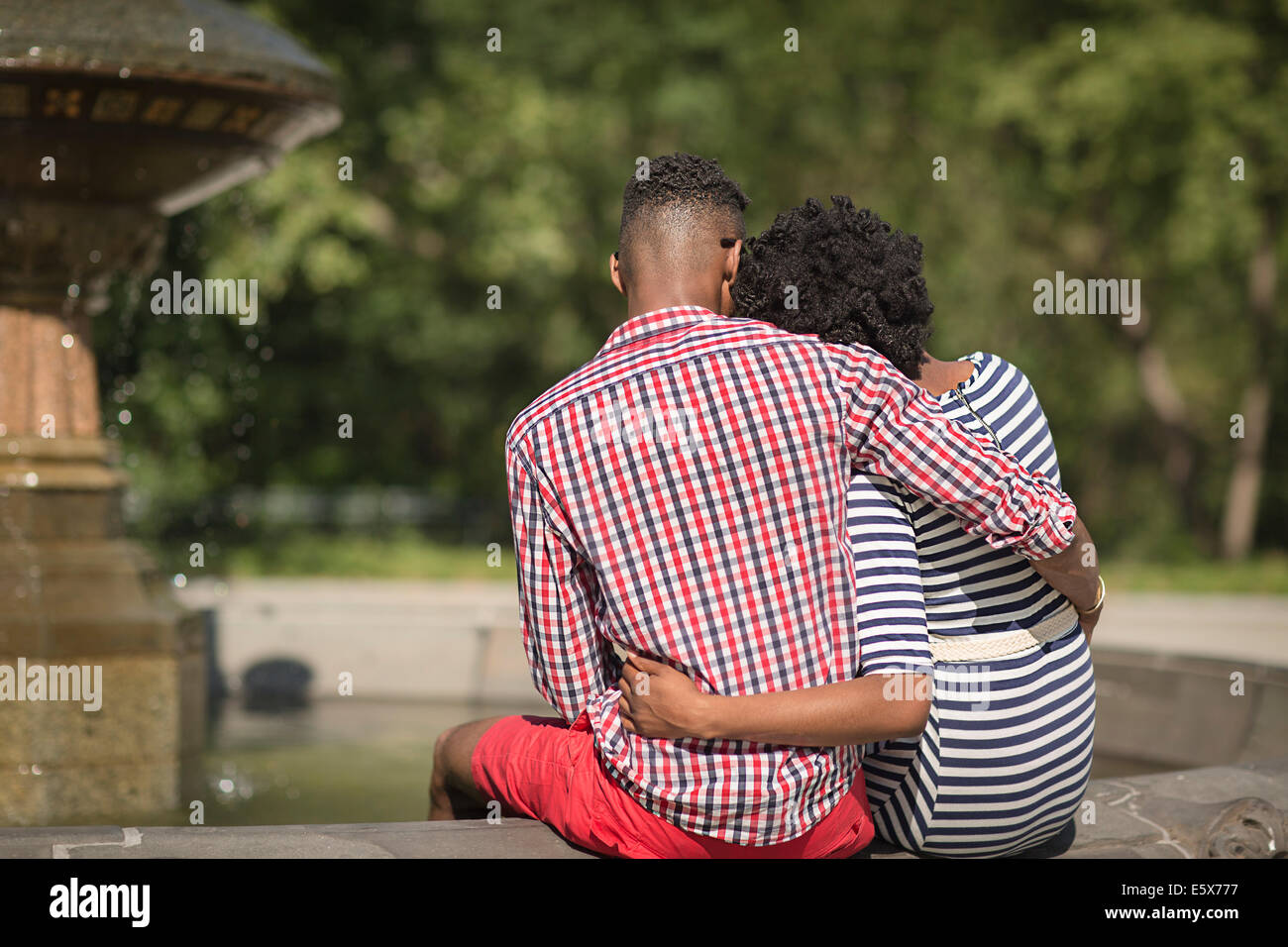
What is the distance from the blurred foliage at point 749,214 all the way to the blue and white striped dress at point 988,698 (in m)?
11.6

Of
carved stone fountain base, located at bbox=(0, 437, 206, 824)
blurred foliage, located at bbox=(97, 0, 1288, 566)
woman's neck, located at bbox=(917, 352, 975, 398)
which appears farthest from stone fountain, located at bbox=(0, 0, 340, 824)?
blurred foliage, located at bbox=(97, 0, 1288, 566)

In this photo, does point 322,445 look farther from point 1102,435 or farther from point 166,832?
point 166,832

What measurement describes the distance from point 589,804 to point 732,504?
59 centimetres

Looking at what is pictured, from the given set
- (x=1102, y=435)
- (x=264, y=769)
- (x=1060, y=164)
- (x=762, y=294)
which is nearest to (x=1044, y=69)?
(x=1060, y=164)

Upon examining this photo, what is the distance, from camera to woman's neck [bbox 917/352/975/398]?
98.7 inches

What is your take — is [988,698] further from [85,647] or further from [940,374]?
[85,647]

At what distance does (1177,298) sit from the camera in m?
18.7

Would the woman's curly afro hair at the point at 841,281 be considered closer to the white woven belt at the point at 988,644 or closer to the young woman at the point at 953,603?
the young woman at the point at 953,603

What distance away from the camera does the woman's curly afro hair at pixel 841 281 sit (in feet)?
7.95

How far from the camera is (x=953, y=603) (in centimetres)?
247

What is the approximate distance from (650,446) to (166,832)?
1055 millimetres

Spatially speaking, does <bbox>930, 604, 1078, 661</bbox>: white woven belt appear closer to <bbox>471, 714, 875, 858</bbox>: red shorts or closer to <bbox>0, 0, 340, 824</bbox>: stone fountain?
<bbox>471, 714, 875, 858</bbox>: red shorts

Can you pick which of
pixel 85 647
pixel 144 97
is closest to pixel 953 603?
pixel 144 97

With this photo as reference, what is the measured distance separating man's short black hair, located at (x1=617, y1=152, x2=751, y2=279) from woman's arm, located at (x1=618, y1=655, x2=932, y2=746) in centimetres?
70
